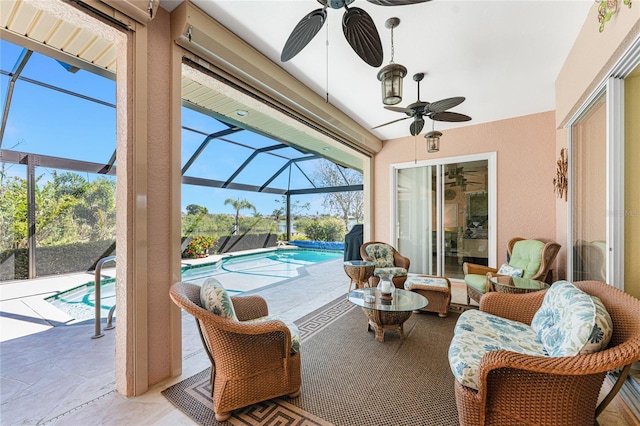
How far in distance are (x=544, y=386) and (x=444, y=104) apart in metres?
2.31

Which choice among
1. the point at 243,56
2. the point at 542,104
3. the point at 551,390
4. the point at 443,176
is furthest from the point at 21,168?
the point at 542,104

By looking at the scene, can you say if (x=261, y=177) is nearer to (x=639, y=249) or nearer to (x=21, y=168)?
(x=21, y=168)

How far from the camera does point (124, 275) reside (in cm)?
175

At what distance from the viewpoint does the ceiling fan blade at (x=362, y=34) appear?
143cm

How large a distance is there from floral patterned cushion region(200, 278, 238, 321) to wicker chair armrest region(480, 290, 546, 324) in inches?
80.3

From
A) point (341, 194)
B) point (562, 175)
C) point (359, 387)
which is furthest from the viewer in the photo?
point (341, 194)

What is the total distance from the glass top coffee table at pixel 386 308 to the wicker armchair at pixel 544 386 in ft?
3.37

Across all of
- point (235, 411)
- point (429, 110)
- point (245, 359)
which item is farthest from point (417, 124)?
point (235, 411)

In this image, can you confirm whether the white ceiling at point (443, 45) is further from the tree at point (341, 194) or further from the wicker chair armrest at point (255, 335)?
the tree at point (341, 194)

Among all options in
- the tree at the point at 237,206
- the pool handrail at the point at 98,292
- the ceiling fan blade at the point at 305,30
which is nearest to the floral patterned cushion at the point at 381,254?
the ceiling fan blade at the point at 305,30

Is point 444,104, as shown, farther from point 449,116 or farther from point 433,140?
point 433,140

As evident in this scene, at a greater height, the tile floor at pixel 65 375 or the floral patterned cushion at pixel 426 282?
the floral patterned cushion at pixel 426 282

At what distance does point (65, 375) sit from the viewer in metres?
1.91

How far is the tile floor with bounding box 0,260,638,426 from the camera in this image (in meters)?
1.55
